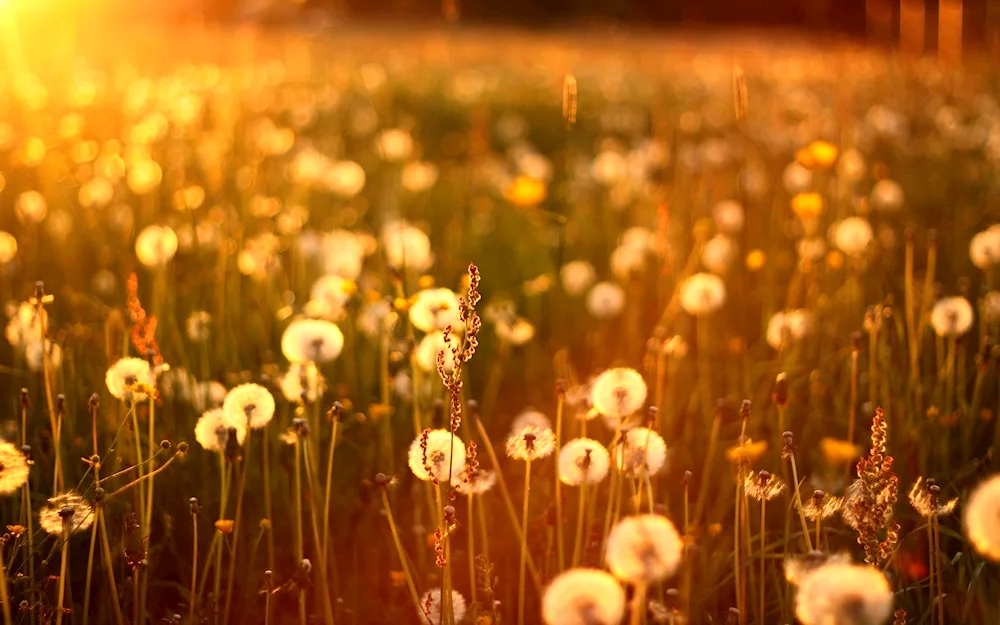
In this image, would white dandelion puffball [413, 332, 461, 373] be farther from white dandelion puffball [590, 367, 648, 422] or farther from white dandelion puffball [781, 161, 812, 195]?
white dandelion puffball [781, 161, 812, 195]

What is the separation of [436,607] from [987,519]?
709 millimetres

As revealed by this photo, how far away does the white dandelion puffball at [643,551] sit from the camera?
0.87m

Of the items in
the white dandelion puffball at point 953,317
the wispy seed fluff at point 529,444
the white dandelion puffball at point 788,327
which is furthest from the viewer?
the white dandelion puffball at point 788,327

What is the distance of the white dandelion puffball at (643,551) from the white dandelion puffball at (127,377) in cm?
84

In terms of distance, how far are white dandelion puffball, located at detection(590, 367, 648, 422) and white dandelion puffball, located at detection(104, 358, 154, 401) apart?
2.19 ft

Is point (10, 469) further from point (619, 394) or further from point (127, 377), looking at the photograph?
point (619, 394)

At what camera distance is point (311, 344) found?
1.58m

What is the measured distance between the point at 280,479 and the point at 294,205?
5.53 ft

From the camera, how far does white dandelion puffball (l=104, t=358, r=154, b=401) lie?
1.46 m

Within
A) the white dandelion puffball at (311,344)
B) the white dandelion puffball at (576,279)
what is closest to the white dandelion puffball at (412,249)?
the white dandelion puffball at (576,279)

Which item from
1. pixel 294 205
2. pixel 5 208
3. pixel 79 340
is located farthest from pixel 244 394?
pixel 5 208

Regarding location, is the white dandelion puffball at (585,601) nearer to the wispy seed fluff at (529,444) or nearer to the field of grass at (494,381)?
the field of grass at (494,381)

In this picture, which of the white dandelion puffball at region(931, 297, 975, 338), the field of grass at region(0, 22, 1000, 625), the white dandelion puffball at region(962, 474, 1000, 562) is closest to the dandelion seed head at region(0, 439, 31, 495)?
the field of grass at region(0, 22, 1000, 625)

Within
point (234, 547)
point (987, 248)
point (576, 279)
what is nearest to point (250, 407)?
point (234, 547)
